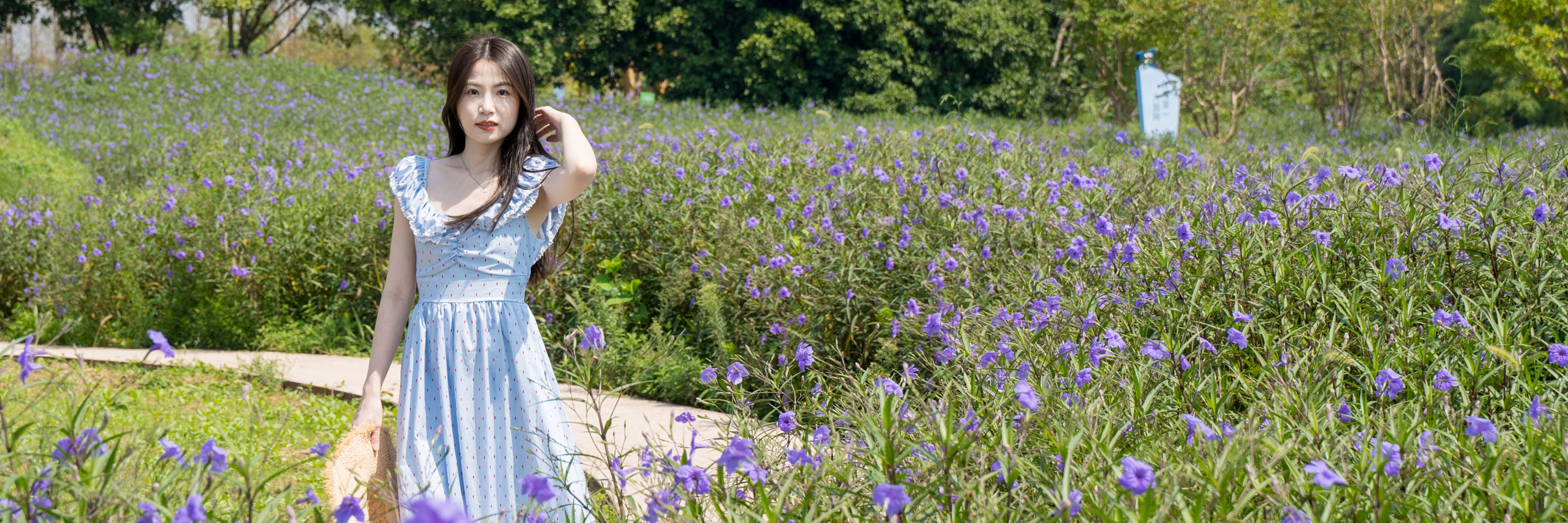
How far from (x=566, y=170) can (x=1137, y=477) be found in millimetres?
1399

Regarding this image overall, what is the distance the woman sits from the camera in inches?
87.8

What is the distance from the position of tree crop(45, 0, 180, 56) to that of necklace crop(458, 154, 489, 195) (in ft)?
69.4

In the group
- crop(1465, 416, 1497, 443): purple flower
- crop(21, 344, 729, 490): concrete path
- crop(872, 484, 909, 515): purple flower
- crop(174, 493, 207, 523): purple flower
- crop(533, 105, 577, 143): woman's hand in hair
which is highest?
crop(533, 105, 577, 143): woman's hand in hair

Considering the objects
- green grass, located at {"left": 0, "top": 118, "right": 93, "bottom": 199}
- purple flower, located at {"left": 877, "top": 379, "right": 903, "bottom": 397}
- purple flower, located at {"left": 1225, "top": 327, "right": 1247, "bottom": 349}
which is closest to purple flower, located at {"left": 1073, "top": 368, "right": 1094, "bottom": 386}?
purple flower, located at {"left": 1225, "top": 327, "right": 1247, "bottom": 349}

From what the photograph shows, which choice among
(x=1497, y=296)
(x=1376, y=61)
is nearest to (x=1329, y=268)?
(x=1497, y=296)

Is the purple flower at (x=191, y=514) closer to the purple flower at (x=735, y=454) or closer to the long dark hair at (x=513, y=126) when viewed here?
the purple flower at (x=735, y=454)

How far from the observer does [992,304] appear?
3342 mm

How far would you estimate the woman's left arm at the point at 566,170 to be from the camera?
7.41 ft

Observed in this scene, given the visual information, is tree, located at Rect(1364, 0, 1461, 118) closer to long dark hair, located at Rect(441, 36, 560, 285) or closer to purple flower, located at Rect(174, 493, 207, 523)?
long dark hair, located at Rect(441, 36, 560, 285)

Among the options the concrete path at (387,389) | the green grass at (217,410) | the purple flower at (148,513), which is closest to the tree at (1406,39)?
the concrete path at (387,389)

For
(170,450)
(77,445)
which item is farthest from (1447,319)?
(77,445)

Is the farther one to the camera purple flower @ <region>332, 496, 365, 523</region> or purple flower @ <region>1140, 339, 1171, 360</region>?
purple flower @ <region>1140, 339, 1171, 360</region>

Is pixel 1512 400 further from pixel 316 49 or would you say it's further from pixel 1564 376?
pixel 316 49

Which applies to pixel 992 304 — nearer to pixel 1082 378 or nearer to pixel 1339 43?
pixel 1082 378
